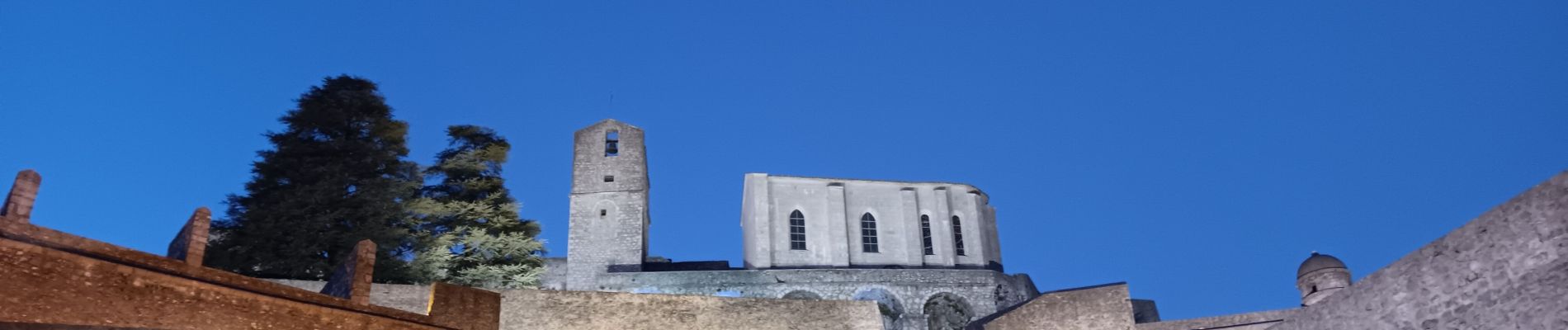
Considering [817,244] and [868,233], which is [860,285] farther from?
[868,233]

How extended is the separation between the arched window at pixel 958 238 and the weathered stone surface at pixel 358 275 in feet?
94.6

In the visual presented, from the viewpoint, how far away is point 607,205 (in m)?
36.5

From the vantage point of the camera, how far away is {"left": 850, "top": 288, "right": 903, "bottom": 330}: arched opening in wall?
3331 cm

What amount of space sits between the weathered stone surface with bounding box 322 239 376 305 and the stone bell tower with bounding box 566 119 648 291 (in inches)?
883

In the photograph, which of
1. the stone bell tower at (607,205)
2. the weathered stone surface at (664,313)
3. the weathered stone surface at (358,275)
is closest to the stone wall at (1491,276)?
the weathered stone surface at (664,313)

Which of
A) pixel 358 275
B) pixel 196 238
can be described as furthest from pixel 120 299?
pixel 358 275

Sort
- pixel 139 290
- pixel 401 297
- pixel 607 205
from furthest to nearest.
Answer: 1. pixel 607 205
2. pixel 401 297
3. pixel 139 290

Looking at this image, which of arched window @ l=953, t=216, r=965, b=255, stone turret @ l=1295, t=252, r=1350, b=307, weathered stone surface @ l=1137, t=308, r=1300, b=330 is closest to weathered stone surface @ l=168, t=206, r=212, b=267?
weathered stone surface @ l=1137, t=308, r=1300, b=330

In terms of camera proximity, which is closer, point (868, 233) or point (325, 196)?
point (325, 196)

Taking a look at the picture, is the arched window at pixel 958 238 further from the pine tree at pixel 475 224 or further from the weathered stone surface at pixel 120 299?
the weathered stone surface at pixel 120 299

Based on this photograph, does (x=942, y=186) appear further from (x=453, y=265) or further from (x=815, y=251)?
(x=453, y=265)

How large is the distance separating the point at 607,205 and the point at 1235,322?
23.5 m

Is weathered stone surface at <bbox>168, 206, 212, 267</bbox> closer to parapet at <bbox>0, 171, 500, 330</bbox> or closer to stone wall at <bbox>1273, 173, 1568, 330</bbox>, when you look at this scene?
parapet at <bbox>0, 171, 500, 330</bbox>

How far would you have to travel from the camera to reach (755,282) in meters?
34.0
